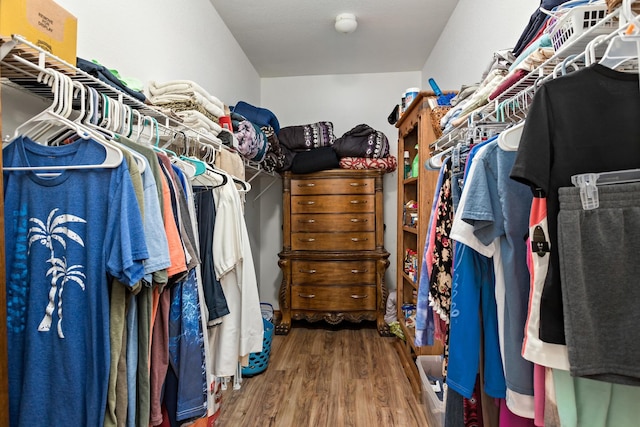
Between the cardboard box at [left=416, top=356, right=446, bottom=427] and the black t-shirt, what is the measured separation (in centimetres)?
91

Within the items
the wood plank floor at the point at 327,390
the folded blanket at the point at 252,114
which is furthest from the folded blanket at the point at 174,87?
the wood plank floor at the point at 327,390

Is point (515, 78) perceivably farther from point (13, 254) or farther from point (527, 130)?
point (13, 254)

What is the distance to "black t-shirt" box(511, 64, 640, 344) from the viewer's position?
25.6 inches

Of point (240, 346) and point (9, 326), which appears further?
point (240, 346)

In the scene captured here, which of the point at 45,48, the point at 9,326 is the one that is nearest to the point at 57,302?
the point at 9,326

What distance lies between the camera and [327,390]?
2.17 meters

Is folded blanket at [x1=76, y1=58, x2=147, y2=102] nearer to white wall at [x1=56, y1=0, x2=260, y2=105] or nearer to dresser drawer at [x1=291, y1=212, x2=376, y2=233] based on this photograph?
white wall at [x1=56, y1=0, x2=260, y2=105]

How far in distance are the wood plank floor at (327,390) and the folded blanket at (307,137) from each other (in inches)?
68.9

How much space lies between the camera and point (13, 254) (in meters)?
0.83

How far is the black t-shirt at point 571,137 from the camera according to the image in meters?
0.65

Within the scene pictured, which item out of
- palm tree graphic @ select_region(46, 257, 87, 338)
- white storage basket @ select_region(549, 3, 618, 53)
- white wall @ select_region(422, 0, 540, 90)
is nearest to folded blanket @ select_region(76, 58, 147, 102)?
palm tree graphic @ select_region(46, 257, 87, 338)

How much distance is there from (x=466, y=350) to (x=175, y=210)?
907 millimetres

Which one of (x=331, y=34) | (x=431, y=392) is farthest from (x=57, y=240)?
(x=331, y=34)

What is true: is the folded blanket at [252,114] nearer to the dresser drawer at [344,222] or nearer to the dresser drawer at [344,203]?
the dresser drawer at [344,203]
